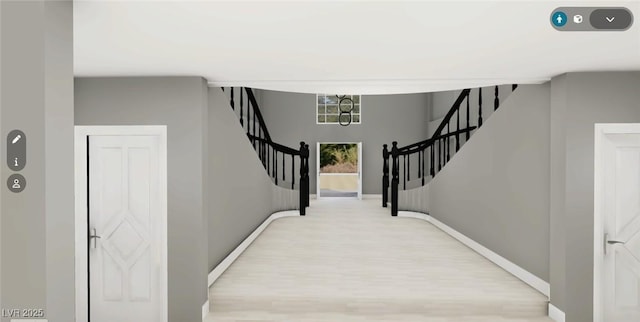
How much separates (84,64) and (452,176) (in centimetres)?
537

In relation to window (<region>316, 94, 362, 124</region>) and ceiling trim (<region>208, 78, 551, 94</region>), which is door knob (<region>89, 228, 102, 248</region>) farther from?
window (<region>316, 94, 362, 124</region>)

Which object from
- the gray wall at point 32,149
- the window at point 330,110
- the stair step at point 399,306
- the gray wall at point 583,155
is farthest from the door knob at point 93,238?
the window at point 330,110

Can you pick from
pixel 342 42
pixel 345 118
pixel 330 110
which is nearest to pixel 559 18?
pixel 342 42

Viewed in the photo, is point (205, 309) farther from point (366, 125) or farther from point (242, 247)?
point (366, 125)

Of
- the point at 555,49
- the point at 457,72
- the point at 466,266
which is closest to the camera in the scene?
the point at 555,49

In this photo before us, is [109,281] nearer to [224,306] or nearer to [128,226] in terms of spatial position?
[128,226]

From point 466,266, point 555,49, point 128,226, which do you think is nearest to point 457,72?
point 555,49

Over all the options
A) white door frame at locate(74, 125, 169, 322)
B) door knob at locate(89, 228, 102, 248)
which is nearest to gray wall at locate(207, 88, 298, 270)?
white door frame at locate(74, 125, 169, 322)

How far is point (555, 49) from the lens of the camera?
267 centimetres

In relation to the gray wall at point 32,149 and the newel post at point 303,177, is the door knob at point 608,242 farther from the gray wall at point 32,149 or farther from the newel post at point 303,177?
the newel post at point 303,177

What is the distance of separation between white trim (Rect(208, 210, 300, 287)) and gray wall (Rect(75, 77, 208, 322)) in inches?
18.1

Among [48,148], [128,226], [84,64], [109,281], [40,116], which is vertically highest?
[84,64]

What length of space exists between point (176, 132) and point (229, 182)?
1.27m

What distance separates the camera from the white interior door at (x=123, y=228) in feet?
12.0
